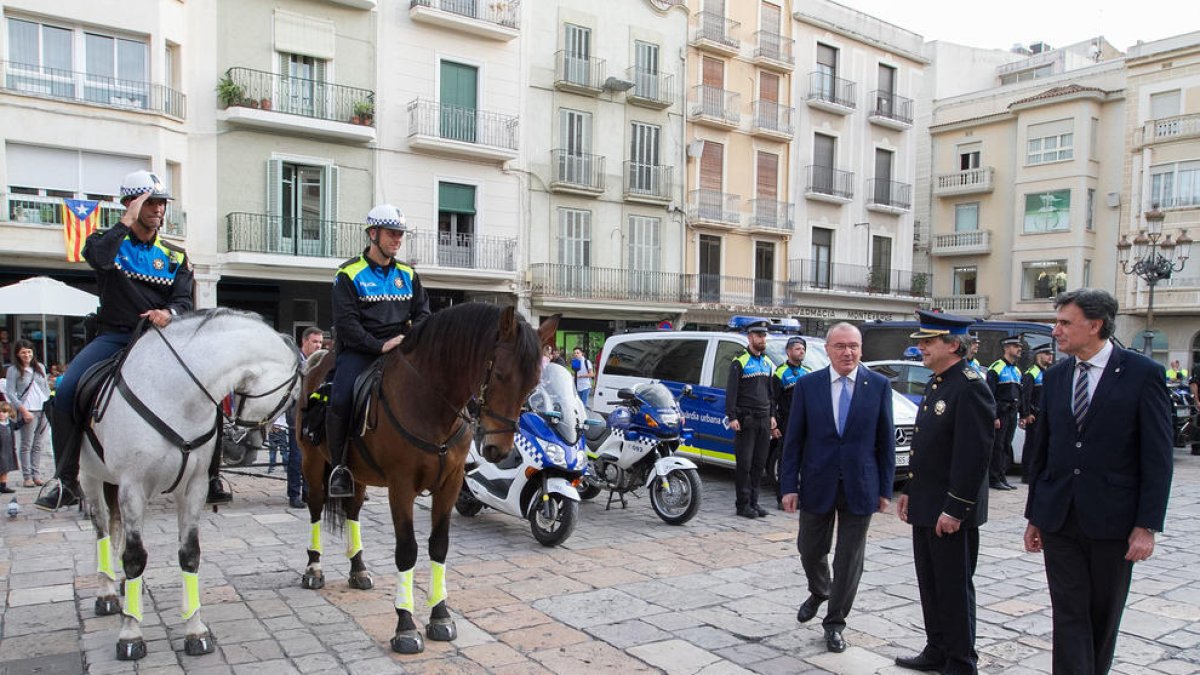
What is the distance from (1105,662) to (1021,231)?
35.2 metres

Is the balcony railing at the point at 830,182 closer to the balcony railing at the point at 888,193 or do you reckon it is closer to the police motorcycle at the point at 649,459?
the balcony railing at the point at 888,193

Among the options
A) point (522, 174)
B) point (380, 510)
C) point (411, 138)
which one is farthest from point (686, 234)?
point (380, 510)

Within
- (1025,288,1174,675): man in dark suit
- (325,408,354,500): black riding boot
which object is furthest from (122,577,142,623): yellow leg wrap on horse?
(1025,288,1174,675): man in dark suit

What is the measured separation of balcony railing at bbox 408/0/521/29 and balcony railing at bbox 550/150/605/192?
13.0ft

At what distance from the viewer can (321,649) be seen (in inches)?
175

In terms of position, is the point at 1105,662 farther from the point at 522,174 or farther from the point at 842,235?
the point at 842,235

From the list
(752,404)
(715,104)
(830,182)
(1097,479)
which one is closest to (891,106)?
(830,182)

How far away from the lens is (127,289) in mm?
4617

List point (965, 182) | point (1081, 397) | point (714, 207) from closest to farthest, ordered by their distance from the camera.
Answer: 1. point (1081, 397)
2. point (714, 207)
3. point (965, 182)

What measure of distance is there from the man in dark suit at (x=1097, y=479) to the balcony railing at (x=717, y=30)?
24.9 metres

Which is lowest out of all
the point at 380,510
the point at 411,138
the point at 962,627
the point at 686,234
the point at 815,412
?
the point at 380,510

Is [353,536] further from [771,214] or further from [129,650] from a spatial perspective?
[771,214]

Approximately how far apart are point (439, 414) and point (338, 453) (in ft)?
2.77

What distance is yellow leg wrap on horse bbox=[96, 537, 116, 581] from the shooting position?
4.95 meters
